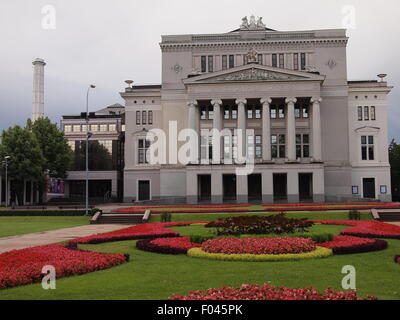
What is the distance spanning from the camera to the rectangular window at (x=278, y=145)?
219ft

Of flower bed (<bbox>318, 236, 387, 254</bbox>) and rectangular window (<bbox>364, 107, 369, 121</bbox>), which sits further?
rectangular window (<bbox>364, 107, 369, 121</bbox>)

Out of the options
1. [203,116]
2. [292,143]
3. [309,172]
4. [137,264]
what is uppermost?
[203,116]

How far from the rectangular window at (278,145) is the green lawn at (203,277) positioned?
49239 millimetres

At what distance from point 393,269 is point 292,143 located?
4872cm

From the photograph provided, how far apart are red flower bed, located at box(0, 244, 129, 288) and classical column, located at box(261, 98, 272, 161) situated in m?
47.2

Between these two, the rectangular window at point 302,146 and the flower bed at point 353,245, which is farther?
the rectangular window at point 302,146

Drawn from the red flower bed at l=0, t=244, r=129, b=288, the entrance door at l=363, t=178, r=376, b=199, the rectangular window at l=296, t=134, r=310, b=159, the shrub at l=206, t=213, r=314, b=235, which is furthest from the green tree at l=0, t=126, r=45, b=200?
the red flower bed at l=0, t=244, r=129, b=288

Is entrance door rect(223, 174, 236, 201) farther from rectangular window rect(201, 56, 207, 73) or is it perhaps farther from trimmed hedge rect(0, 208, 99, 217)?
trimmed hedge rect(0, 208, 99, 217)

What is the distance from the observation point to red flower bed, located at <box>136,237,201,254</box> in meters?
19.1

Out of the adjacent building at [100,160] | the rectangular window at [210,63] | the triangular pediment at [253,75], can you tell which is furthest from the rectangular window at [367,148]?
the adjacent building at [100,160]

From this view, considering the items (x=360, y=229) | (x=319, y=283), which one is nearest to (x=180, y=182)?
(x=360, y=229)

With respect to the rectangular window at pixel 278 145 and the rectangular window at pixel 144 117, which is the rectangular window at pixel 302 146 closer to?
the rectangular window at pixel 278 145

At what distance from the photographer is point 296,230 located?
23.1 meters
